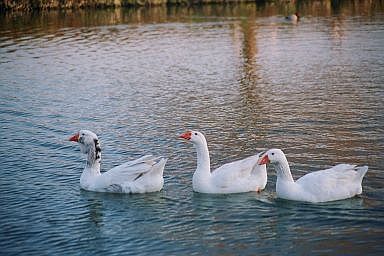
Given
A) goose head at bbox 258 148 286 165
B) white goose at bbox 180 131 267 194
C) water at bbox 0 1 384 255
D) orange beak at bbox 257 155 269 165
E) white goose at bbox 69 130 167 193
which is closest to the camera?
water at bbox 0 1 384 255

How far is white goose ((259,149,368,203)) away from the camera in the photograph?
11.9 meters

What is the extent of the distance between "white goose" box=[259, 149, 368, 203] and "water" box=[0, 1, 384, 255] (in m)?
0.19

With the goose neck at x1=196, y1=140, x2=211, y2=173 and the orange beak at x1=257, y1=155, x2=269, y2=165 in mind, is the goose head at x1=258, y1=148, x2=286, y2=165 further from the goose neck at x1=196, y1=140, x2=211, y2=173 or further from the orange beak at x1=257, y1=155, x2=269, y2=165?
the goose neck at x1=196, y1=140, x2=211, y2=173

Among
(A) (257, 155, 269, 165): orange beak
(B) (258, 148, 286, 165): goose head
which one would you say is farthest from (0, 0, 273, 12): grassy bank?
(B) (258, 148, 286, 165): goose head

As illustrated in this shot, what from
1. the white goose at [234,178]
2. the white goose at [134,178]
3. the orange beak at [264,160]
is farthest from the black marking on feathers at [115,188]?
the orange beak at [264,160]

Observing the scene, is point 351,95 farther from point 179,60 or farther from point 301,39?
point 301,39

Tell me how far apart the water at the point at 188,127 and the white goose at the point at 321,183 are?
0.61ft

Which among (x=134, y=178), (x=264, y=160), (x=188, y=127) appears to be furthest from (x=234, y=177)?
(x=188, y=127)

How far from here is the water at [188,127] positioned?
35.6ft

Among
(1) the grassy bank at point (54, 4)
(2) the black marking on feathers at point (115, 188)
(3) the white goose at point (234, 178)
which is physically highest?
(1) the grassy bank at point (54, 4)

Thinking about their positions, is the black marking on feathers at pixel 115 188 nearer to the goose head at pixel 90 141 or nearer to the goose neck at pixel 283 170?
the goose head at pixel 90 141

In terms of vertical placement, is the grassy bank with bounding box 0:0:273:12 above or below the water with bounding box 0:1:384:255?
above

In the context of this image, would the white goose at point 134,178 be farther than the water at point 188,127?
Yes

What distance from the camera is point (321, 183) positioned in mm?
11852
